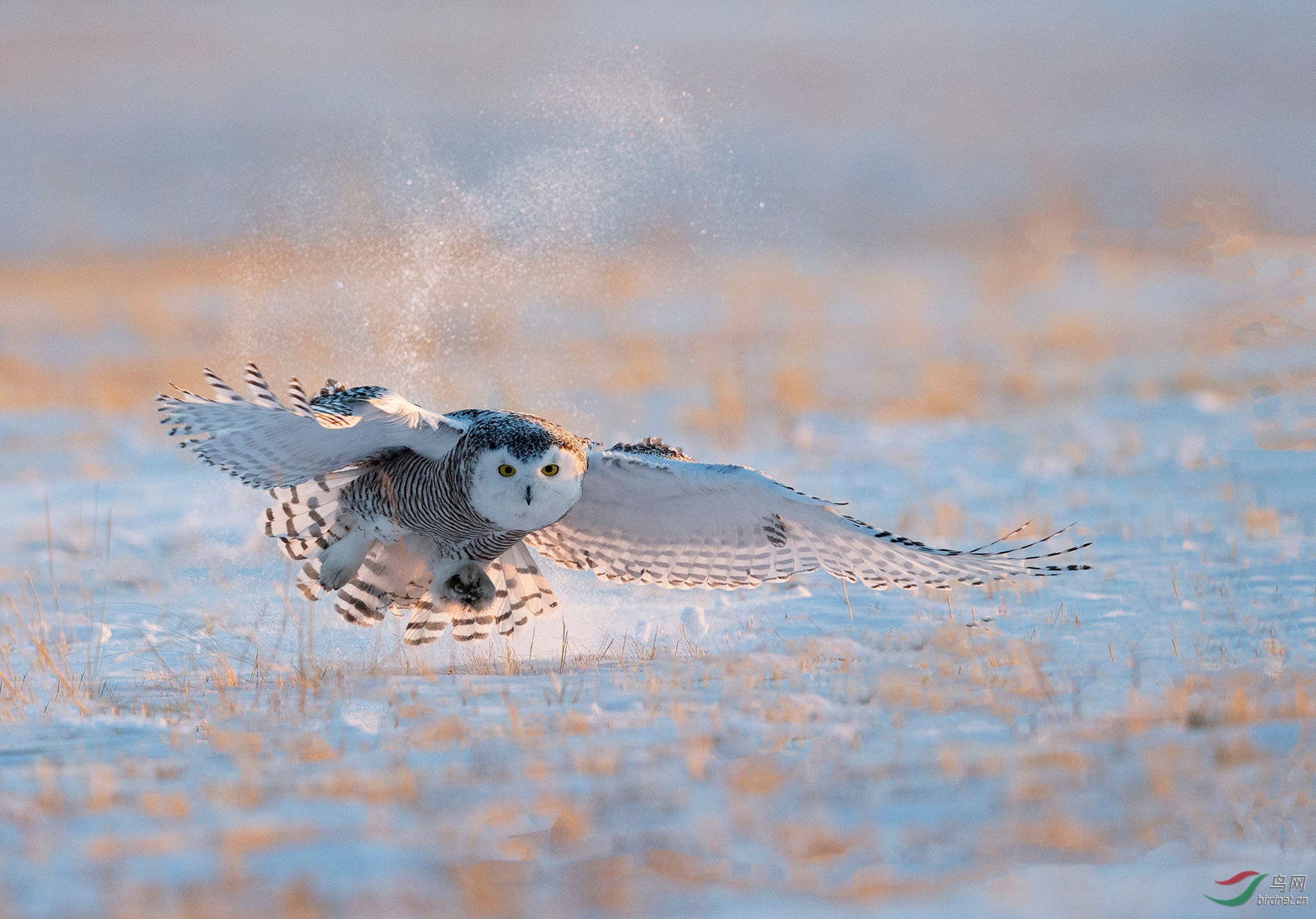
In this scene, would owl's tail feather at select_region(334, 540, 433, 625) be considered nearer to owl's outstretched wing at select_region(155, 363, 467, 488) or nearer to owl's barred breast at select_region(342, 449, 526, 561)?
owl's barred breast at select_region(342, 449, 526, 561)

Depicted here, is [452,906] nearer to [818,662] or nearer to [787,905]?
[787,905]

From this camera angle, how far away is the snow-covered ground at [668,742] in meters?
3.89

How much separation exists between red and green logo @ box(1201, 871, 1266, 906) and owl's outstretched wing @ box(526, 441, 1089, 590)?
5.77 ft

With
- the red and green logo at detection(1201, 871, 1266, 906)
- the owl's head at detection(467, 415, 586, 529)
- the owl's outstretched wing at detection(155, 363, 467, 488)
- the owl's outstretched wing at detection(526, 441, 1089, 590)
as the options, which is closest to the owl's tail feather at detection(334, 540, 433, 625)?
the owl's outstretched wing at detection(526, 441, 1089, 590)

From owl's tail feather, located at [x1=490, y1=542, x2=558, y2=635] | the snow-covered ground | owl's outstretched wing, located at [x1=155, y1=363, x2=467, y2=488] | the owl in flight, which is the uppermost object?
owl's outstretched wing, located at [x1=155, y1=363, x2=467, y2=488]

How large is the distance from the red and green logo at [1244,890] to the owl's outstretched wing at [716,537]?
5.77 feet

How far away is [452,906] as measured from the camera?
3.74 m

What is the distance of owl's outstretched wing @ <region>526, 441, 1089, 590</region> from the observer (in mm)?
5855

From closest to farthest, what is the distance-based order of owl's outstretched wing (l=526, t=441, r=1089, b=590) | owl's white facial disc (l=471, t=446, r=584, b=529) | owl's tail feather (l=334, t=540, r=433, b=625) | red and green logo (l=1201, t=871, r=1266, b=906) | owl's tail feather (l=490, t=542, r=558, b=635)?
red and green logo (l=1201, t=871, r=1266, b=906) → owl's white facial disc (l=471, t=446, r=584, b=529) → owl's outstretched wing (l=526, t=441, r=1089, b=590) → owl's tail feather (l=334, t=540, r=433, b=625) → owl's tail feather (l=490, t=542, r=558, b=635)

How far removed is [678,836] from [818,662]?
2063 mm

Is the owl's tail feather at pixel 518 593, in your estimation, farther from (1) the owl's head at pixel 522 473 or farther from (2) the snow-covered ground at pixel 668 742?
(1) the owl's head at pixel 522 473

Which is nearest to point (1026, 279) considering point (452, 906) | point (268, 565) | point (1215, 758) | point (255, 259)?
point (255, 259)
